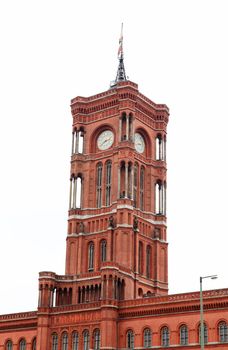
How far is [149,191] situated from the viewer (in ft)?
336

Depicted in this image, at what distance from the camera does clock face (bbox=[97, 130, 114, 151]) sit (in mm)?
102625

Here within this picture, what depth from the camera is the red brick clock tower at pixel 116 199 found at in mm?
92750

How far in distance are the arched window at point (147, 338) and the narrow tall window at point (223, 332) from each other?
978 cm

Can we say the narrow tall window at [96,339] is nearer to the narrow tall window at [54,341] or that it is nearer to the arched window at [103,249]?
the narrow tall window at [54,341]

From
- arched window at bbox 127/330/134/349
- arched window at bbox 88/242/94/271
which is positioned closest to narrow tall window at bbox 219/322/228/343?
arched window at bbox 127/330/134/349

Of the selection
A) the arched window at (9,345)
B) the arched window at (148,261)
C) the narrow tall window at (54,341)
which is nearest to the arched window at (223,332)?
the narrow tall window at (54,341)

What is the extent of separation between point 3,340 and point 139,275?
71.2 ft

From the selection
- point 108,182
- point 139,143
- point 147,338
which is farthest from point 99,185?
point 147,338

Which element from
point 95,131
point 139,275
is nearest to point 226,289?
point 139,275

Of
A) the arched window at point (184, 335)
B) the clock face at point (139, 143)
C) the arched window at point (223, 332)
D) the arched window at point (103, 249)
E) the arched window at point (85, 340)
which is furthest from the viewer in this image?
the clock face at point (139, 143)

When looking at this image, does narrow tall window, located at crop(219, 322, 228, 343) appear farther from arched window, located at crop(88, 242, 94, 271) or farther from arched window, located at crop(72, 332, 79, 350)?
arched window, located at crop(88, 242, 94, 271)

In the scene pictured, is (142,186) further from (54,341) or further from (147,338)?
(147,338)

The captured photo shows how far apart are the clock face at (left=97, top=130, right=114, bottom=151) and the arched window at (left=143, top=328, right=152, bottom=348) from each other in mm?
32590

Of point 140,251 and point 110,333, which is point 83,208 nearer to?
point 140,251
